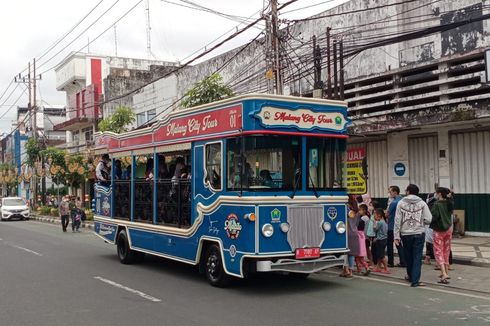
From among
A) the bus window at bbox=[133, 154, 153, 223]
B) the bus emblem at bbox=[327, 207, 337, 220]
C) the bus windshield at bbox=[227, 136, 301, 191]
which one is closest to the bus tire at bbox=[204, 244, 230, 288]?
the bus windshield at bbox=[227, 136, 301, 191]

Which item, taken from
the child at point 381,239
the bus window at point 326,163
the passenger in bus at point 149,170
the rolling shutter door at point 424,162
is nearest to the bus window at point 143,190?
the passenger in bus at point 149,170

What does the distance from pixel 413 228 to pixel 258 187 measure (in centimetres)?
284

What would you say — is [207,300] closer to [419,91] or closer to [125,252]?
[125,252]

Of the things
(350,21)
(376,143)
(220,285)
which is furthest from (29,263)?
(350,21)

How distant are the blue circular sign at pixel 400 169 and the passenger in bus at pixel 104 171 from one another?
→ 8719 mm

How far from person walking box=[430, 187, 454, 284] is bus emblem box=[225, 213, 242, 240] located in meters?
3.56

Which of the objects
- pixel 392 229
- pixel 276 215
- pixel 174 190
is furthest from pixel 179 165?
pixel 392 229

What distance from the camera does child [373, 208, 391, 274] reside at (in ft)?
34.2

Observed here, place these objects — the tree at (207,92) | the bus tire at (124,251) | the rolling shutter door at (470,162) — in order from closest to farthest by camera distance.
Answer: the bus tire at (124,251) → the rolling shutter door at (470,162) → the tree at (207,92)

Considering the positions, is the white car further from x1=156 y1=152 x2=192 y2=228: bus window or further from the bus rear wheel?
x1=156 y1=152 x2=192 y2=228: bus window

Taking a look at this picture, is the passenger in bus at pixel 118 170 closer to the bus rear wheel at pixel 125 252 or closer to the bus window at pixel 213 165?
the bus rear wheel at pixel 125 252

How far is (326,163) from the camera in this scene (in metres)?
9.10

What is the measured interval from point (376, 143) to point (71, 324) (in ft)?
41.7

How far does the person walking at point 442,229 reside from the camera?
361 inches
